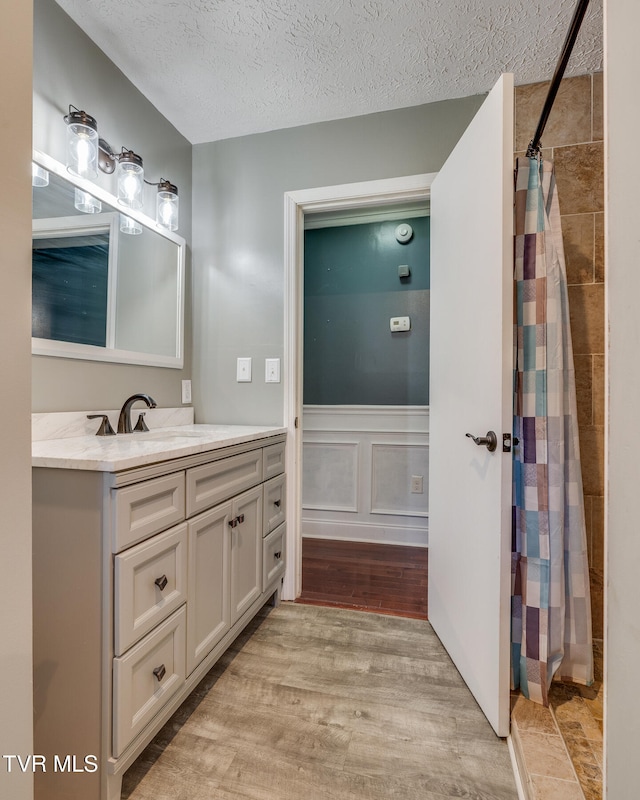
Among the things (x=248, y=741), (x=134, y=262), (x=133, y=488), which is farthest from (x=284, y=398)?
(x=248, y=741)

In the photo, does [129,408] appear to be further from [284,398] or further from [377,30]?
[377,30]

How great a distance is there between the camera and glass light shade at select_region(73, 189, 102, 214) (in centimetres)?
148

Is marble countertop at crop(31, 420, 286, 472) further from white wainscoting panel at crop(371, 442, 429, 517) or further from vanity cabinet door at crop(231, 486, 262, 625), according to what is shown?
white wainscoting panel at crop(371, 442, 429, 517)

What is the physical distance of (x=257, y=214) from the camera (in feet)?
6.98

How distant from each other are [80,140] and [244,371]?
1164 mm

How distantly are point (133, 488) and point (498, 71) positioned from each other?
219cm

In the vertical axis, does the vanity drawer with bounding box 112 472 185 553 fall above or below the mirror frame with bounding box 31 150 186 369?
below

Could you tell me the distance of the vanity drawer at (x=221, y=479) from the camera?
4.16ft

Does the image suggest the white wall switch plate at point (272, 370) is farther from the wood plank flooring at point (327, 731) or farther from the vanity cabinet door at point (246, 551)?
the wood plank flooring at point (327, 731)

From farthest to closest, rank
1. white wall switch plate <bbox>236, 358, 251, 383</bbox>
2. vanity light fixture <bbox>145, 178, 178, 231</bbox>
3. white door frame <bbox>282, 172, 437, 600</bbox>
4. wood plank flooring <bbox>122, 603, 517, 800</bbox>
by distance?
white wall switch plate <bbox>236, 358, 251, 383</bbox> → white door frame <bbox>282, 172, 437, 600</bbox> → vanity light fixture <bbox>145, 178, 178, 231</bbox> → wood plank flooring <bbox>122, 603, 517, 800</bbox>

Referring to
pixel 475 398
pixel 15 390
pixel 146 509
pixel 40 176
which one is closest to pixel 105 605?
pixel 146 509

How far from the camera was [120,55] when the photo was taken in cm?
162

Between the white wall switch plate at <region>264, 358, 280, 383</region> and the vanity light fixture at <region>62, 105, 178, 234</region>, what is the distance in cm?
84

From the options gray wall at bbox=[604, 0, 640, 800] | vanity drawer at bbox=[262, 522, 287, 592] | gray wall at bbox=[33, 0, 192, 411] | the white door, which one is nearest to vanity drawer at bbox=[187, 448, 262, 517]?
vanity drawer at bbox=[262, 522, 287, 592]
